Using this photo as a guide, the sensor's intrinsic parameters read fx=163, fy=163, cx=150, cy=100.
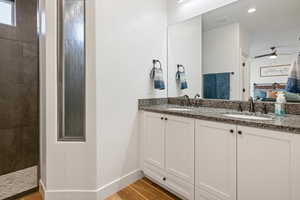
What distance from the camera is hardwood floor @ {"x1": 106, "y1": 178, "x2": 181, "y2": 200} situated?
182 cm

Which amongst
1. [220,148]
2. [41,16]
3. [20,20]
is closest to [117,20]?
[41,16]

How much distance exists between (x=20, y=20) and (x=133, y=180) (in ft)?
7.84

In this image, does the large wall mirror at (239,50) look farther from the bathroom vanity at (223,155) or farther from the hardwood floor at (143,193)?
the hardwood floor at (143,193)

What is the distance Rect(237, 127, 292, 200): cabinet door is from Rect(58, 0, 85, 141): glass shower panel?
152cm

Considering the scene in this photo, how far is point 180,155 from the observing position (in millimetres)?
1715

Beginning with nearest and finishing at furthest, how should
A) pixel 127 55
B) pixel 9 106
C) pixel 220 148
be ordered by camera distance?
pixel 220 148, pixel 9 106, pixel 127 55

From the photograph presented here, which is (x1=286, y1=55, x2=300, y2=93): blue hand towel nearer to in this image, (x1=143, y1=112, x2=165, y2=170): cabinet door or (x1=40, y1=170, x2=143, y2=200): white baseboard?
(x1=143, y1=112, x2=165, y2=170): cabinet door

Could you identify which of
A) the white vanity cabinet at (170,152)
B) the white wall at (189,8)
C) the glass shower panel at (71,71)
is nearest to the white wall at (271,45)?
the white wall at (189,8)

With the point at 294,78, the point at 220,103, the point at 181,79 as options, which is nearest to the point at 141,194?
the point at 220,103

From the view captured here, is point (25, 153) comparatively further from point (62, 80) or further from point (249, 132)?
point (249, 132)

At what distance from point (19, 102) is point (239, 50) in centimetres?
270

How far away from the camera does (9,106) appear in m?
1.85

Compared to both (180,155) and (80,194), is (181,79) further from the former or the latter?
(80,194)

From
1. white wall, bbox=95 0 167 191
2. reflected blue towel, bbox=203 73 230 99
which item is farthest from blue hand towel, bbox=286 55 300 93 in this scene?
white wall, bbox=95 0 167 191
